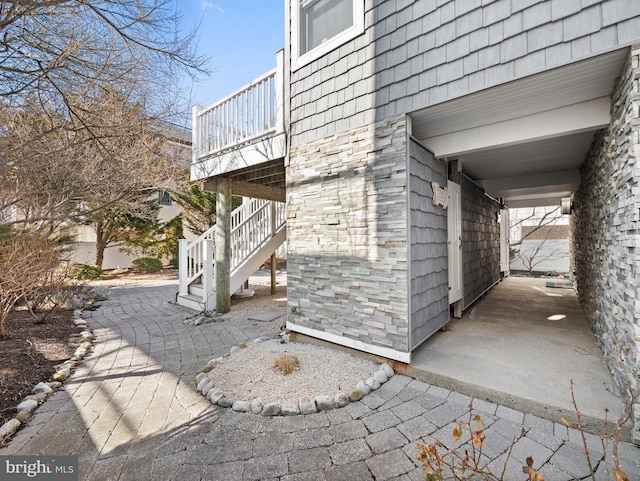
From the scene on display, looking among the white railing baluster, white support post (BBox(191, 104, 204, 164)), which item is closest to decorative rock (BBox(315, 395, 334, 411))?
the white railing baluster

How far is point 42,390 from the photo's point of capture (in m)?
2.72

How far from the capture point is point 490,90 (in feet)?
8.32

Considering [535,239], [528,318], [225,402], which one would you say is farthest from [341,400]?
[535,239]

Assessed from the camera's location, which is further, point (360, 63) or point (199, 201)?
point (199, 201)

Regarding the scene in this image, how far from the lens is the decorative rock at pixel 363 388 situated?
2617 mm

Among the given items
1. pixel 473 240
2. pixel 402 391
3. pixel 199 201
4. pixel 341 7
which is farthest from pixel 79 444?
pixel 199 201

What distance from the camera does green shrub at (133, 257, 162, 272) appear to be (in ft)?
39.9

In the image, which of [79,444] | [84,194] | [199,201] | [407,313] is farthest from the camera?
[199,201]

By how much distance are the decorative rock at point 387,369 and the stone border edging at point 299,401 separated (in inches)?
2.8

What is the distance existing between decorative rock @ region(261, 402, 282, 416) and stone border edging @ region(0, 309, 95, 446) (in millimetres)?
1803

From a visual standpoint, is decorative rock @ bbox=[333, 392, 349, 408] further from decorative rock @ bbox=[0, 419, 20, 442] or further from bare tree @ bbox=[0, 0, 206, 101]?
bare tree @ bbox=[0, 0, 206, 101]

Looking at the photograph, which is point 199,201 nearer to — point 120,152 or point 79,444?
point 120,152

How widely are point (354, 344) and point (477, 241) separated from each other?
3.80 m

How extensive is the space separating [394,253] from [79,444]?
114 inches
